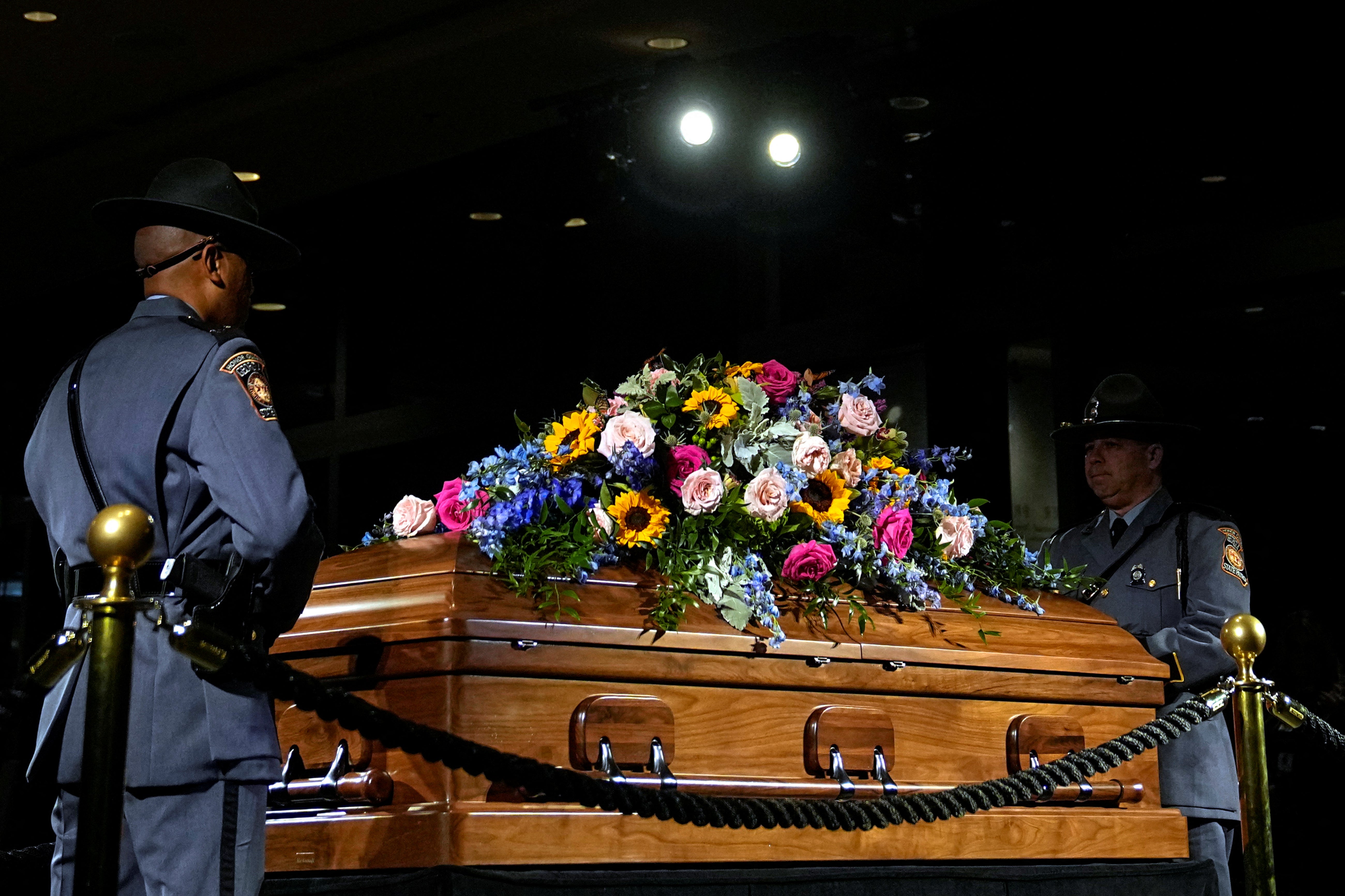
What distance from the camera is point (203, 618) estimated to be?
6.81ft

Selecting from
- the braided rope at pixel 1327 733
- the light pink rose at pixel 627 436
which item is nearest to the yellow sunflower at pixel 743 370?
the light pink rose at pixel 627 436

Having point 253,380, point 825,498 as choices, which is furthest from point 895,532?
point 253,380

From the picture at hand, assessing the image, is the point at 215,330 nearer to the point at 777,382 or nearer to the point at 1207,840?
the point at 777,382

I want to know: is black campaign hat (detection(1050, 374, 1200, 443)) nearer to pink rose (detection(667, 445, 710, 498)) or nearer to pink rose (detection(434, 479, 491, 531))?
pink rose (detection(667, 445, 710, 498))

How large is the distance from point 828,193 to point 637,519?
2.98 metres

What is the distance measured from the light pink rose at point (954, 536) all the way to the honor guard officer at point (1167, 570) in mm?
544

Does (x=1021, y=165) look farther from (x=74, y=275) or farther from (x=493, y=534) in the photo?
(x=74, y=275)

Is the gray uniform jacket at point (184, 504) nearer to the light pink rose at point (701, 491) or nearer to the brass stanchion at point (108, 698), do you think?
the brass stanchion at point (108, 698)

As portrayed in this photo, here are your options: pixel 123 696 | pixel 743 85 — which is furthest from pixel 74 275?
pixel 123 696

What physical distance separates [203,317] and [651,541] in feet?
2.77

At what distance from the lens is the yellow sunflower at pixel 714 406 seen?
2.93 m

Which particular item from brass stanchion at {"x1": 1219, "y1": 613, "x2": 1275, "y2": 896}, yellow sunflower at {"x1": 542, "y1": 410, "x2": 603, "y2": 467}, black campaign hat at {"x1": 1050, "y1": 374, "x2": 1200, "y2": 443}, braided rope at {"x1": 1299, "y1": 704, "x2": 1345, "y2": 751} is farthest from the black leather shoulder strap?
black campaign hat at {"x1": 1050, "y1": 374, "x2": 1200, "y2": 443}

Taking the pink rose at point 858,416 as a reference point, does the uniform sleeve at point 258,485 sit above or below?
below

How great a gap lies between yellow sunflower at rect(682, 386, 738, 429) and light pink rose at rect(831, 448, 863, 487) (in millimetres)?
215
